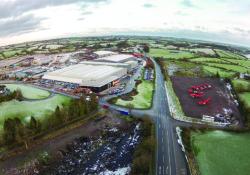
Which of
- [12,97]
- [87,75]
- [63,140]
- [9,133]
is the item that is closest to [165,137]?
[63,140]

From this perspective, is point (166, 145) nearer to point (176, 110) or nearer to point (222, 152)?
point (222, 152)

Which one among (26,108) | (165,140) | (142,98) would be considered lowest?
Answer: (165,140)

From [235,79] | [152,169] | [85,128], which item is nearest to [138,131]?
[85,128]

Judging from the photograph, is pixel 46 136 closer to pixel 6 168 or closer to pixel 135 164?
pixel 6 168

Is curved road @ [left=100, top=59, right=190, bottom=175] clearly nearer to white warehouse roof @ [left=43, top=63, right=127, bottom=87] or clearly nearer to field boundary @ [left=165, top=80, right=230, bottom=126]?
field boundary @ [left=165, top=80, right=230, bottom=126]

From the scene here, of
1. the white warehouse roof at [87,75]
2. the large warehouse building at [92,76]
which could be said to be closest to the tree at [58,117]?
the large warehouse building at [92,76]

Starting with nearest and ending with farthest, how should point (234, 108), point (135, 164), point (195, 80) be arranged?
point (135, 164) → point (234, 108) → point (195, 80)

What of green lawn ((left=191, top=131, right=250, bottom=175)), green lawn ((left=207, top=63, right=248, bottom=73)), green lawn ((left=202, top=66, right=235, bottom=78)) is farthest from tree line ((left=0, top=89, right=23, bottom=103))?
green lawn ((left=207, top=63, right=248, bottom=73))
